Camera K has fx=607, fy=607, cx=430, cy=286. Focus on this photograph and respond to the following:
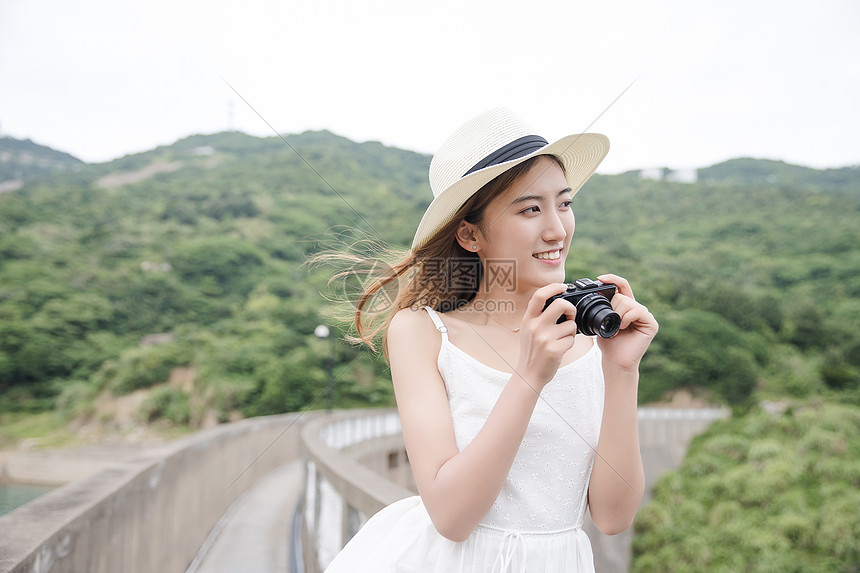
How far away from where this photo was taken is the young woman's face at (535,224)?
1419 millimetres

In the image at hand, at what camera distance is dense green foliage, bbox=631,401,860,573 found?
47.1 ft

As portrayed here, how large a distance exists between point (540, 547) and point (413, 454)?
1.13ft

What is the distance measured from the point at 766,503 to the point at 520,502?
1851 cm

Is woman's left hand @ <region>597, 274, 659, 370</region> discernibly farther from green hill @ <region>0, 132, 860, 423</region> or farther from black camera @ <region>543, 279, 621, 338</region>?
green hill @ <region>0, 132, 860, 423</region>

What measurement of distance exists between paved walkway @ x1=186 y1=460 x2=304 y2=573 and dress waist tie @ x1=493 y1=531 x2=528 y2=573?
517cm

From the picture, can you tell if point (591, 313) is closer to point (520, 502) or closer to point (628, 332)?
point (628, 332)

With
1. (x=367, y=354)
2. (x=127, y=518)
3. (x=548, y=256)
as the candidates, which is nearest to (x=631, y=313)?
(x=548, y=256)

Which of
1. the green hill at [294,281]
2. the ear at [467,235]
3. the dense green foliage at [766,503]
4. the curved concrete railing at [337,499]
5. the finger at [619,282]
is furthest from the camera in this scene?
the green hill at [294,281]

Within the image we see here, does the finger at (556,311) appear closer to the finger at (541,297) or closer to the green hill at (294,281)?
the finger at (541,297)

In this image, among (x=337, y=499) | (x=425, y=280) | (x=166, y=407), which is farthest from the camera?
(x=166, y=407)

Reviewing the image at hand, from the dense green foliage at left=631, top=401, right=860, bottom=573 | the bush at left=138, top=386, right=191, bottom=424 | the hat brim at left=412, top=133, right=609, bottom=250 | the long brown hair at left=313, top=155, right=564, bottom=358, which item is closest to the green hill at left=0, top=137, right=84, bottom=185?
the bush at left=138, top=386, right=191, bottom=424

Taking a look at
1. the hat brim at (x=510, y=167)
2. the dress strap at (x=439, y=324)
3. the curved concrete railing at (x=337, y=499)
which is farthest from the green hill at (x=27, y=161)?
the dress strap at (x=439, y=324)

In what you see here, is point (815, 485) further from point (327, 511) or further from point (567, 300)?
point (567, 300)

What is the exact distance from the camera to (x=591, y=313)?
1.20m
